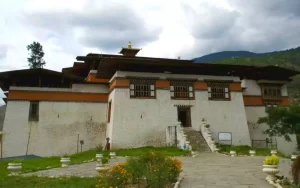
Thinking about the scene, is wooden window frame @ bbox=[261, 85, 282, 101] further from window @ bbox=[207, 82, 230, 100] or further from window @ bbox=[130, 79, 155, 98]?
window @ bbox=[130, 79, 155, 98]

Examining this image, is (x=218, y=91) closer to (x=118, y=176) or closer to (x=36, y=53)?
(x=118, y=176)

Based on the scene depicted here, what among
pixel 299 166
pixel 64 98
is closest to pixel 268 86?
pixel 64 98

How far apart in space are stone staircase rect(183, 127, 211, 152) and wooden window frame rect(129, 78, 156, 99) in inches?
146

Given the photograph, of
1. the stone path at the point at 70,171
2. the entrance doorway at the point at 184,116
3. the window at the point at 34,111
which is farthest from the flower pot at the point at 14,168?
the entrance doorway at the point at 184,116

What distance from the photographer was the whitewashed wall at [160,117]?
23172 mm

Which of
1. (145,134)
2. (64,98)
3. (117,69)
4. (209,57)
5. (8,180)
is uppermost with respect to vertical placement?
(209,57)

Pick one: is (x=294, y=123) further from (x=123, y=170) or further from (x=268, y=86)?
(x=123, y=170)

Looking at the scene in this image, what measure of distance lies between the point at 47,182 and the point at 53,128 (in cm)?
1496

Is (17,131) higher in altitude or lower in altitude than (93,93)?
lower

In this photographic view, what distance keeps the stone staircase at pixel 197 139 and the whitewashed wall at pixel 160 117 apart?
0.84 metres

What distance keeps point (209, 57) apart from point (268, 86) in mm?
166584

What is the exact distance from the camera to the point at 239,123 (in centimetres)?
2534

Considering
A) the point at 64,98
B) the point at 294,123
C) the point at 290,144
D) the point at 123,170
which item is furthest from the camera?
the point at 290,144

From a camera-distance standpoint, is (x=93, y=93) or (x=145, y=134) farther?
(x=93, y=93)
